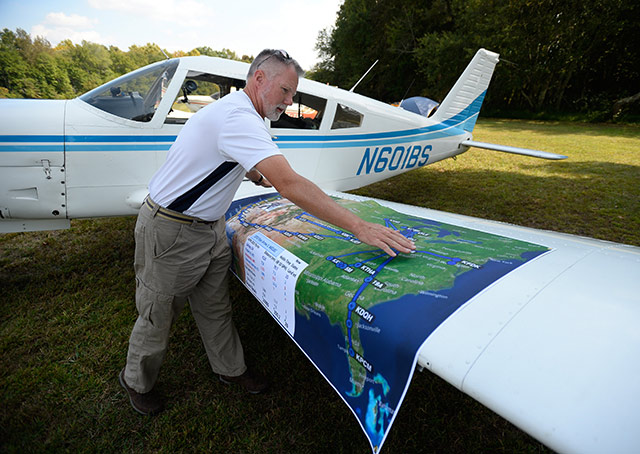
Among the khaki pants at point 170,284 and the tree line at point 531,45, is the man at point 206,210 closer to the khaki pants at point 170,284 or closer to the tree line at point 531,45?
the khaki pants at point 170,284

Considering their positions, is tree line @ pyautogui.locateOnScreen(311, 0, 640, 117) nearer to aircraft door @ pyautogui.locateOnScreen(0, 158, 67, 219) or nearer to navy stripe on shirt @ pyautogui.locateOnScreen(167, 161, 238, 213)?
aircraft door @ pyautogui.locateOnScreen(0, 158, 67, 219)

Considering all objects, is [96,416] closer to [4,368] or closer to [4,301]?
[4,368]

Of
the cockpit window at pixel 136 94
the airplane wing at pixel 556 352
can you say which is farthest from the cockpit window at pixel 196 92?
the airplane wing at pixel 556 352

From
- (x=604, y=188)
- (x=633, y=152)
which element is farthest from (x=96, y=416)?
(x=633, y=152)

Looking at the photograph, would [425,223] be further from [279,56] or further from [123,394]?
[123,394]

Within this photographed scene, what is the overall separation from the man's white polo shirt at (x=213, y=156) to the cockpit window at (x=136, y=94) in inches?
65.4

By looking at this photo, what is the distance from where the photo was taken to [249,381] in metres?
2.15

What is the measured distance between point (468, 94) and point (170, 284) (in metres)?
5.70

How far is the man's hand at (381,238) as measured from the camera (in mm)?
1401

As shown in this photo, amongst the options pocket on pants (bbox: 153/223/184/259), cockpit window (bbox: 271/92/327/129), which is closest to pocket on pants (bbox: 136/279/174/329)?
pocket on pants (bbox: 153/223/184/259)

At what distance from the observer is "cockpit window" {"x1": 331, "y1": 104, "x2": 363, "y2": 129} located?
376 cm

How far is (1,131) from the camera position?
8.11 feet

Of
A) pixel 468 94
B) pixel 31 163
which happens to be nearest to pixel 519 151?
pixel 468 94

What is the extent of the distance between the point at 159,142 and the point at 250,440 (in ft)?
8.41
